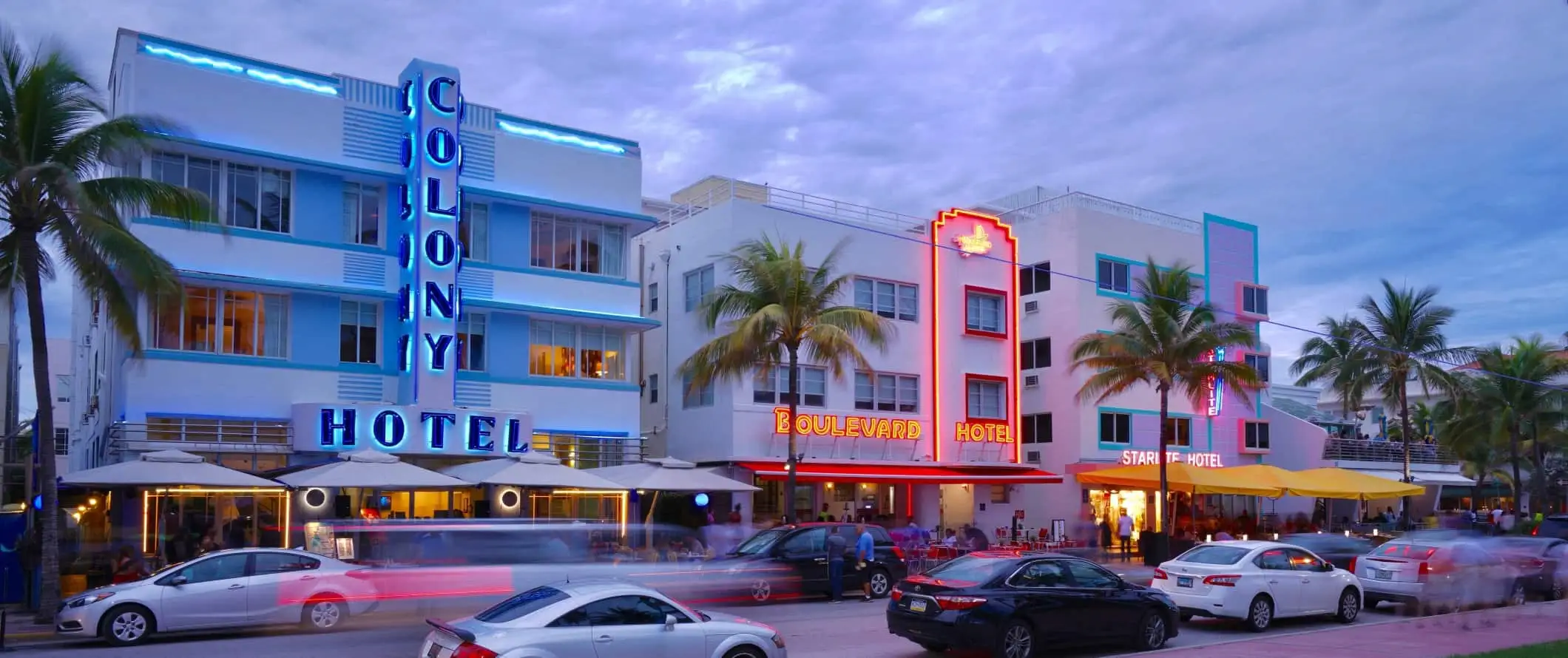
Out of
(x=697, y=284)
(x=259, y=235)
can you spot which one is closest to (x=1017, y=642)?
(x=259, y=235)

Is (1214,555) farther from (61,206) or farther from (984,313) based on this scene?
(984,313)

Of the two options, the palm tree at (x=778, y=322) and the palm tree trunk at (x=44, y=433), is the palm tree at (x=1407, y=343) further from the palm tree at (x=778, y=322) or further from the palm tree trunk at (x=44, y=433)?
the palm tree trunk at (x=44, y=433)

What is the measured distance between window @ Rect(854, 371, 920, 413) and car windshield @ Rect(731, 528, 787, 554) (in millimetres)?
13205

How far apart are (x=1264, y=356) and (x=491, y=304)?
31828mm

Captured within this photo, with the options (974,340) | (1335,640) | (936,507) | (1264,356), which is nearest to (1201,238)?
(1264,356)

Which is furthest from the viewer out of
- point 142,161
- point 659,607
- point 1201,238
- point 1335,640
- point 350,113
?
point 1201,238

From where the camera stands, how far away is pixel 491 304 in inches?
1171

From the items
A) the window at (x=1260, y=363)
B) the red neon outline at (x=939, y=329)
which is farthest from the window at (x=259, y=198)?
the window at (x=1260, y=363)

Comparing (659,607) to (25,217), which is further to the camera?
(25,217)

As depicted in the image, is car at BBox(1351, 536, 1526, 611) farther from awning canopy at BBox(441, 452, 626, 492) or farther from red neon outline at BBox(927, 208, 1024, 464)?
red neon outline at BBox(927, 208, 1024, 464)

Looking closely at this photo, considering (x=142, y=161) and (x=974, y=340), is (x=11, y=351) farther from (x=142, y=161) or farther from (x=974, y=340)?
(x=974, y=340)

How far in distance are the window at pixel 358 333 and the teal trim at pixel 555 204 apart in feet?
12.1

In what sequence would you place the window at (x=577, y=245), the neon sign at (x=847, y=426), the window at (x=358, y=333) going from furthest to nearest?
the neon sign at (x=847, y=426)
the window at (x=577, y=245)
the window at (x=358, y=333)

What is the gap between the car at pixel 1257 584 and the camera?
60.4 ft
